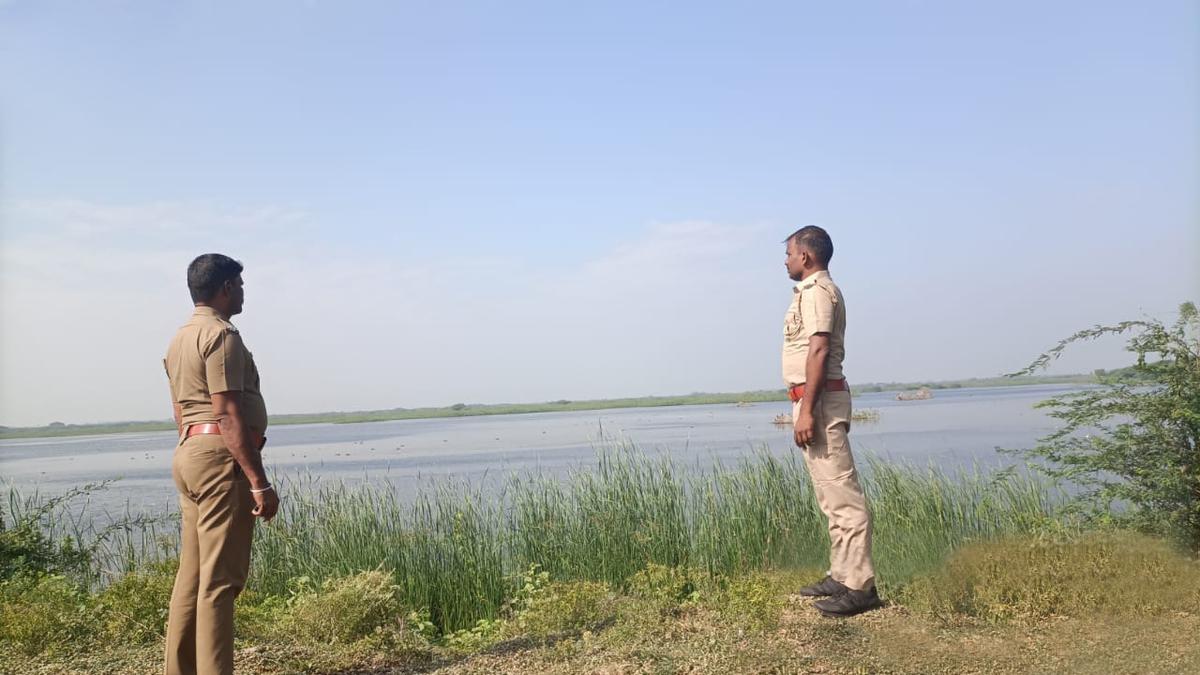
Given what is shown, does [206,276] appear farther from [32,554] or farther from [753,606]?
[32,554]

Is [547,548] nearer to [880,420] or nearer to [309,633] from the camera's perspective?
[309,633]

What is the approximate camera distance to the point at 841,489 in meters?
4.42

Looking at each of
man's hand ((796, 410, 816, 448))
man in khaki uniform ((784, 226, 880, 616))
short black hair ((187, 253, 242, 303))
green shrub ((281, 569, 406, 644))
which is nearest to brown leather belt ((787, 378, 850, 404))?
man in khaki uniform ((784, 226, 880, 616))

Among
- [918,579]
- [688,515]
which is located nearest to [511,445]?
[688,515]

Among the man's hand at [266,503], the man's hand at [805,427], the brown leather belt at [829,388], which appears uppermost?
the brown leather belt at [829,388]

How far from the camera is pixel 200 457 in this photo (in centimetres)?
342

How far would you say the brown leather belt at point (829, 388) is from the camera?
177 inches

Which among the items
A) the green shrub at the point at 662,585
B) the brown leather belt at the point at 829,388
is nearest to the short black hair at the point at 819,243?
the brown leather belt at the point at 829,388

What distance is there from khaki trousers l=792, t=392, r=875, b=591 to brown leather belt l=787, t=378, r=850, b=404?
31 millimetres

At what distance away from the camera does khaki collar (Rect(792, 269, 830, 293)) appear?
14.9 feet

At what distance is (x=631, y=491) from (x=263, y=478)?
440 cm

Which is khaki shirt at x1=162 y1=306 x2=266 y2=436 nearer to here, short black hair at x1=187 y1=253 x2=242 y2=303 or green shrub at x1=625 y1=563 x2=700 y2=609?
short black hair at x1=187 y1=253 x2=242 y2=303

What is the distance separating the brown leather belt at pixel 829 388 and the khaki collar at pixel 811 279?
1.60ft

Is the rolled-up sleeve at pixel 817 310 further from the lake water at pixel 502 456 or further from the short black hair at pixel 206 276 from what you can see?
the lake water at pixel 502 456
